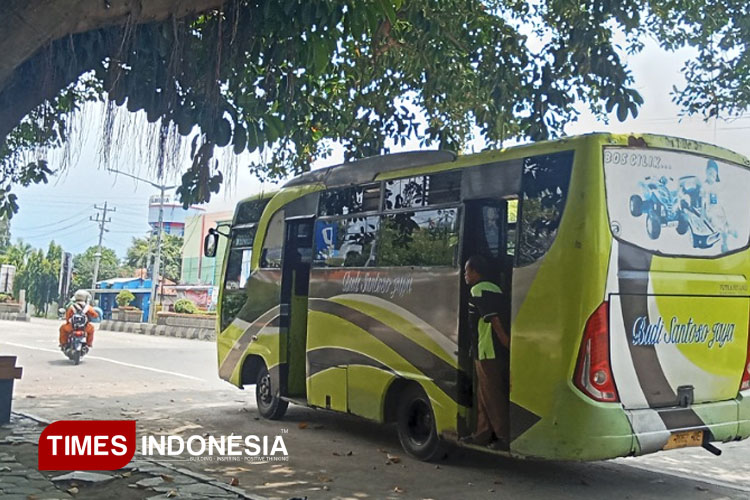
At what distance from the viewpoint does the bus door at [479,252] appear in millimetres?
6879

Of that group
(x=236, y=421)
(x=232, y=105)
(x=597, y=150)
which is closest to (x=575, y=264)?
(x=597, y=150)

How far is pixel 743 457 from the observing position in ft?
27.0

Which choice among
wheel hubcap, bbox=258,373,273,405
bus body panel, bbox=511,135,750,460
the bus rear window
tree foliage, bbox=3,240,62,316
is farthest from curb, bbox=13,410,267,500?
tree foliage, bbox=3,240,62,316

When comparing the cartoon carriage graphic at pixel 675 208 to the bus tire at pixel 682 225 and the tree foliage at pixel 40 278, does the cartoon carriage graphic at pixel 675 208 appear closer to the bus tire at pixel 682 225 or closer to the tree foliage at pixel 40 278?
the bus tire at pixel 682 225

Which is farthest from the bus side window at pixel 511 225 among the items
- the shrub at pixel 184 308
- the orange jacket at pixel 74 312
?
the shrub at pixel 184 308

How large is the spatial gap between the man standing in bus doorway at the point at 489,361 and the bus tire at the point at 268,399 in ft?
12.1

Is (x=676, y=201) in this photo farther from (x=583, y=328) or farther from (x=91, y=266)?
(x=91, y=266)

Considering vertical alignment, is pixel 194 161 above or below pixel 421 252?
above

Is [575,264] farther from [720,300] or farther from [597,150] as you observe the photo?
[720,300]

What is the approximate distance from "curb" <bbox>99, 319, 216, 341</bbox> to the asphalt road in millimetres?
14559

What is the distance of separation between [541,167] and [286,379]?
4.90 m

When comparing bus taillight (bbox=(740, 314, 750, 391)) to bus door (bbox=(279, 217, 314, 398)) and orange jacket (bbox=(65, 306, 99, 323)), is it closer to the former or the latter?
bus door (bbox=(279, 217, 314, 398))

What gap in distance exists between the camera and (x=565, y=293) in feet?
20.0

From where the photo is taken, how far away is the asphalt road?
6551 mm
